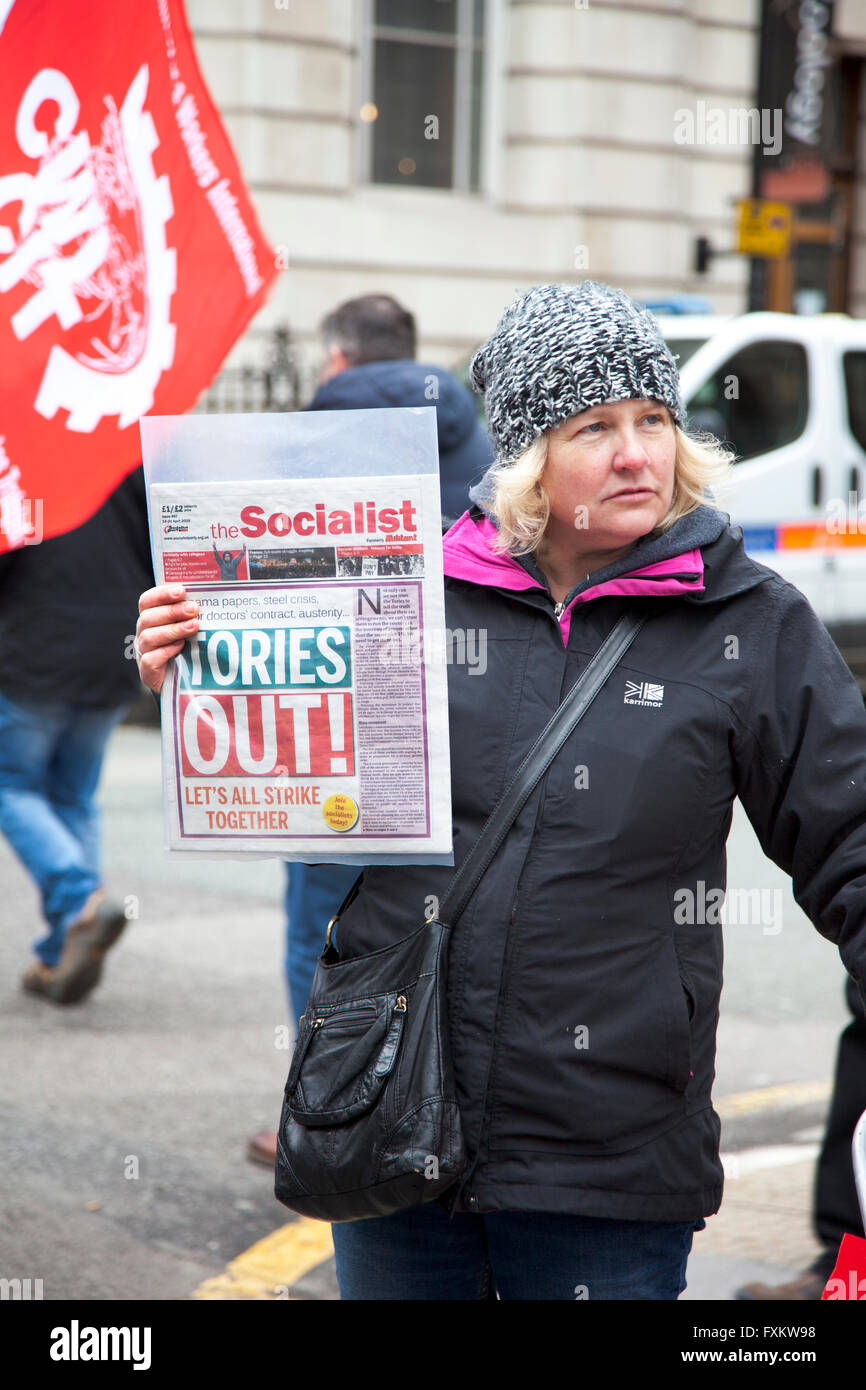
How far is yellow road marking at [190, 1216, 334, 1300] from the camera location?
11.4ft

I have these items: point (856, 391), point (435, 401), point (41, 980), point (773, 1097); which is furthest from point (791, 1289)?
point (856, 391)

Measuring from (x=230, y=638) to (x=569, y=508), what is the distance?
0.48m

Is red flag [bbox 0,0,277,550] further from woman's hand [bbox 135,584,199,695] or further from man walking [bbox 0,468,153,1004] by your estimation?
man walking [bbox 0,468,153,1004]

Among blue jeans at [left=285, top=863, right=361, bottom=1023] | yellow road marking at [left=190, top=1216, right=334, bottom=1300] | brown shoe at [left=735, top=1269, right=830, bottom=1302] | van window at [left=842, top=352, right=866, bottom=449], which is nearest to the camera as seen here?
brown shoe at [left=735, top=1269, right=830, bottom=1302]

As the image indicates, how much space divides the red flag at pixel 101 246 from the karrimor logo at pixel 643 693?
1038mm

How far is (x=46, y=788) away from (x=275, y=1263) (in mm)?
2318

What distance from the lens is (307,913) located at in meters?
3.91

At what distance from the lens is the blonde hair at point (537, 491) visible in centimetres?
217

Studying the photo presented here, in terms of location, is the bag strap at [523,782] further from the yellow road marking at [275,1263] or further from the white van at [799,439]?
the white van at [799,439]

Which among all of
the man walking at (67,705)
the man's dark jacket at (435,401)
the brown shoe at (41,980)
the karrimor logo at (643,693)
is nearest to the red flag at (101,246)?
the karrimor logo at (643,693)

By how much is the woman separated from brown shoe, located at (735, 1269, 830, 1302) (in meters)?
1.35

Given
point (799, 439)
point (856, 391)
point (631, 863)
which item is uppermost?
point (856, 391)

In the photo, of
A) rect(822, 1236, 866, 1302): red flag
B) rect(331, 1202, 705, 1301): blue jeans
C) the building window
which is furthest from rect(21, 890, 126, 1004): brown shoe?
the building window
